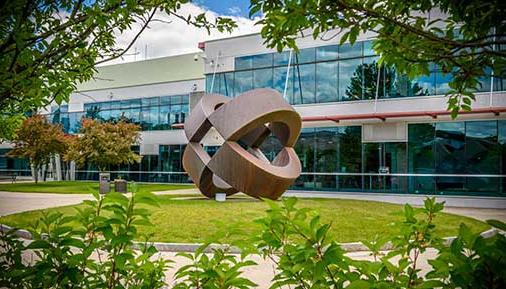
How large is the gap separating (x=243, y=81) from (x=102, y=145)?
43.1 ft

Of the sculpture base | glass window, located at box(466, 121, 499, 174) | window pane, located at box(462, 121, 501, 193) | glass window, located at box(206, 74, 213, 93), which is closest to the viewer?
the sculpture base

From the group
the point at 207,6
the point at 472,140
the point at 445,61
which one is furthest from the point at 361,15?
the point at 472,140

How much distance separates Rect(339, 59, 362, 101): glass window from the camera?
29.0m

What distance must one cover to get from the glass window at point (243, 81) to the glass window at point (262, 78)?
38cm

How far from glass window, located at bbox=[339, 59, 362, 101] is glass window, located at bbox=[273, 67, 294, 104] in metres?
3.84

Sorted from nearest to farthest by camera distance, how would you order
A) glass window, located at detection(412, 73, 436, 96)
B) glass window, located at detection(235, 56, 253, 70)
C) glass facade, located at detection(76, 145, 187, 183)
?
1. glass window, located at detection(412, 73, 436, 96)
2. glass window, located at detection(235, 56, 253, 70)
3. glass facade, located at detection(76, 145, 187, 183)

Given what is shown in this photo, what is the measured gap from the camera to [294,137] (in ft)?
66.2

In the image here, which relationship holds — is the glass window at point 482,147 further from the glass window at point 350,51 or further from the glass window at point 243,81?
the glass window at point 243,81

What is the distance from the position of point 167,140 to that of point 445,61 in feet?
137

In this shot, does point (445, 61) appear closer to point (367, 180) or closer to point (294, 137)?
point (294, 137)

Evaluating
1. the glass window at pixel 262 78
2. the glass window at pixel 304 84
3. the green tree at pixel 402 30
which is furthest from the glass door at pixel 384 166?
the green tree at pixel 402 30

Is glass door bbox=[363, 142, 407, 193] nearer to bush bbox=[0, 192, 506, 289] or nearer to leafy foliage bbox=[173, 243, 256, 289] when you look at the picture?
bush bbox=[0, 192, 506, 289]

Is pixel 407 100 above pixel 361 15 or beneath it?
above

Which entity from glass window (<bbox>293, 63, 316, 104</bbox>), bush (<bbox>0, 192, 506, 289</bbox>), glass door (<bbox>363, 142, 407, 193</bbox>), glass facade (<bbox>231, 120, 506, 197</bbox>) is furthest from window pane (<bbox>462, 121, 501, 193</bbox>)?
bush (<bbox>0, 192, 506, 289</bbox>)
